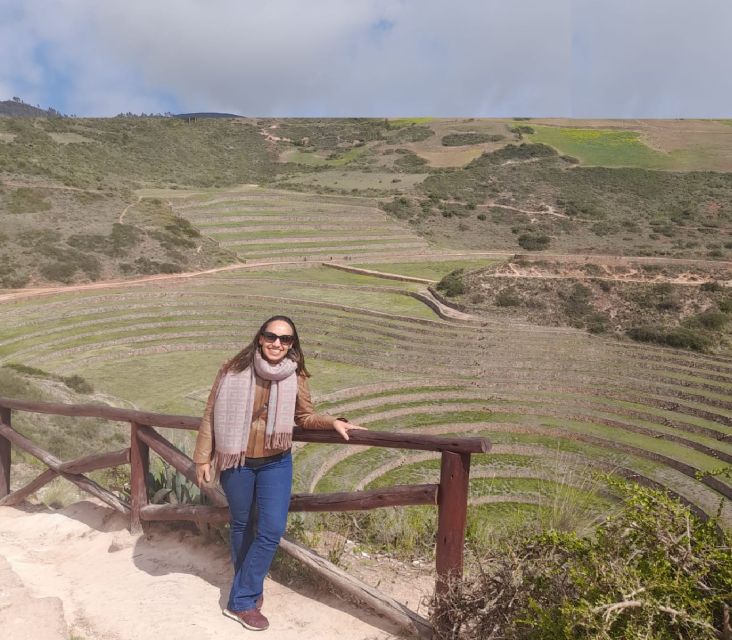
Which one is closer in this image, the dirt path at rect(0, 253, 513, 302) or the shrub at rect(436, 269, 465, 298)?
Result: the dirt path at rect(0, 253, 513, 302)

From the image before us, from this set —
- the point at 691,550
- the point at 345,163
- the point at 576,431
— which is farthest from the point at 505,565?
the point at 345,163

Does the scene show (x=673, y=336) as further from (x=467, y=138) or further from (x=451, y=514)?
(x=467, y=138)

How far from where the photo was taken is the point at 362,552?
196 inches

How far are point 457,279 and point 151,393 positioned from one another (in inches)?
647

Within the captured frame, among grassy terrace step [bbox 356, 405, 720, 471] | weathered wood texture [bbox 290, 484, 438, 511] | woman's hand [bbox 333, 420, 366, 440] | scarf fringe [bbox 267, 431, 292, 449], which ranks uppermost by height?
woman's hand [bbox 333, 420, 366, 440]

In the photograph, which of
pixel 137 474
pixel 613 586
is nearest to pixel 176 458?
pixel 137 474

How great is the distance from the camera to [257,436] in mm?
3465

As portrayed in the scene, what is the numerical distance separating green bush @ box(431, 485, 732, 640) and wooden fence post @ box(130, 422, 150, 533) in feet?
8.74

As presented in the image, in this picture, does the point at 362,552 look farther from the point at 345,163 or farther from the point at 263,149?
the point at 263,149

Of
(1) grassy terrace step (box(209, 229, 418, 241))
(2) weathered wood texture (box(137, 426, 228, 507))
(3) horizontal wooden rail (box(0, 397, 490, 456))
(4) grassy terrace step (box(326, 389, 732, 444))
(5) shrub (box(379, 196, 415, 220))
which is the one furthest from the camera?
(5) shrub (box(379, 196, 415, 220))

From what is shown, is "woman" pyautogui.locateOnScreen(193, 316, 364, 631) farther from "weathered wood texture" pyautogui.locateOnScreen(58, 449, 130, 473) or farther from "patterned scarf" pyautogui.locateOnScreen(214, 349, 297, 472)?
"weathered wood texture" pyautogui.locateOnScreen(58, 449, 130, 473)

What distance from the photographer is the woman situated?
135 inches

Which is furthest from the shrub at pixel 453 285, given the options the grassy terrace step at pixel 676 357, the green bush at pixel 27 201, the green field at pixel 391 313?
the green bush at pixel 27 201

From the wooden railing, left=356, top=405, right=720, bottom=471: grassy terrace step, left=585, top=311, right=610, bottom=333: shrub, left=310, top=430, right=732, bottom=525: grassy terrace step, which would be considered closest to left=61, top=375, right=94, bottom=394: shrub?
left=310, top=430, right=732, bottom=525: grassy terrace step
